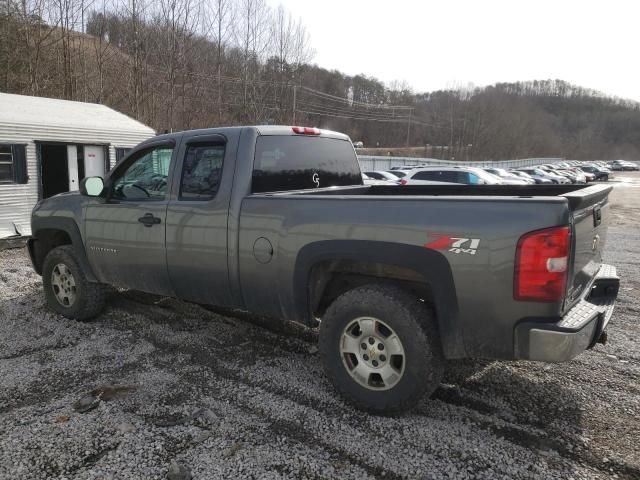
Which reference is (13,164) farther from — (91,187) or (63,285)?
(91,187)

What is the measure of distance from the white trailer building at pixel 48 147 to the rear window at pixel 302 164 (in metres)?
8.44

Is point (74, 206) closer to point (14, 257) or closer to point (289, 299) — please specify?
point (289, 299)

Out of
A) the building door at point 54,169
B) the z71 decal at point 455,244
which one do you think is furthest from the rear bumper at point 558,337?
the building door at point 54,169

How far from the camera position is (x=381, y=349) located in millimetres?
3176

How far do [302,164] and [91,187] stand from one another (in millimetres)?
2029

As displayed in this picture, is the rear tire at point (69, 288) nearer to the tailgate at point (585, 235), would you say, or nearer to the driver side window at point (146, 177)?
the driver side window at point (146, 177)

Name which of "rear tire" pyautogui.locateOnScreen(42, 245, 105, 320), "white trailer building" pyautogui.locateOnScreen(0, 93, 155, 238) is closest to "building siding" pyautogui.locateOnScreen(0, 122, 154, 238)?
"white trailer building" pyautogui.locateOnScreen(0, 93, 155, 238)

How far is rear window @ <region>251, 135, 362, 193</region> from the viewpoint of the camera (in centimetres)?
391

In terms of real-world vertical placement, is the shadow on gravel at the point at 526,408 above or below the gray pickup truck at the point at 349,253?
below

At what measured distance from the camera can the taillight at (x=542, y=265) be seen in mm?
2551

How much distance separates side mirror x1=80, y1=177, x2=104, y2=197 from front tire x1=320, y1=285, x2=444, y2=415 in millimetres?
2659

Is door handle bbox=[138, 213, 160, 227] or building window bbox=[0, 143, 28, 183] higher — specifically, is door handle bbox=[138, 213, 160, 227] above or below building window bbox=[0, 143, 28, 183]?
below

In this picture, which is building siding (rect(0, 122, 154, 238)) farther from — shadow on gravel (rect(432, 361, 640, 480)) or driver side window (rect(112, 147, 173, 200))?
shadow on gravel (rect(432, 361, 640, 480))

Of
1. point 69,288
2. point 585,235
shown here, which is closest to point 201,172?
point 69,288
